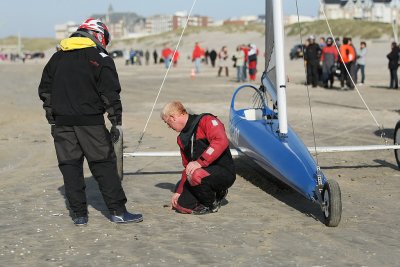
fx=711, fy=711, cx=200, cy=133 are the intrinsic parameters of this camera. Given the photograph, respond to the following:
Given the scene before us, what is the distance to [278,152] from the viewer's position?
8.15 metres

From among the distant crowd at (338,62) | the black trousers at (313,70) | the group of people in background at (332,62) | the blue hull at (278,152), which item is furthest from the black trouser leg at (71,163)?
the black trousers at (313,70)

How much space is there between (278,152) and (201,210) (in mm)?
1275

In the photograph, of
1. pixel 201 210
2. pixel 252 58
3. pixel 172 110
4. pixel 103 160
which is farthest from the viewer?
pixel 252 58

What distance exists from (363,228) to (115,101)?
8.70 ft

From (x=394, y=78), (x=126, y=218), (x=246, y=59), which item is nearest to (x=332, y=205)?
(x=126, y=218)

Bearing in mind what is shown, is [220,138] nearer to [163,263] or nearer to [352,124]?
[163,263]

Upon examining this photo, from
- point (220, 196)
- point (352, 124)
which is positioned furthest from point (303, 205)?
point (352, 124)

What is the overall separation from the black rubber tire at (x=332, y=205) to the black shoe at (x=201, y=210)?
4.22 ft

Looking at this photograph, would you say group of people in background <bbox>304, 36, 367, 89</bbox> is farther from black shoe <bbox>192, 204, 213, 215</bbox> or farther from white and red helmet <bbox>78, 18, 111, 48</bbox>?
white and red helmet <bbox>78, 18, 111, 48</bbox>

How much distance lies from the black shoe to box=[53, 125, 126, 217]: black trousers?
83cm

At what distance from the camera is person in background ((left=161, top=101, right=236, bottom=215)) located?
7121 mm

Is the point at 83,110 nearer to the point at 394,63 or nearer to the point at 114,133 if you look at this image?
the point at 114,133

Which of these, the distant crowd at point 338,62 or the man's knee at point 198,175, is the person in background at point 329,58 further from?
the man's knee at point 198,175

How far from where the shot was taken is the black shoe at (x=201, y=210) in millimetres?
7414
